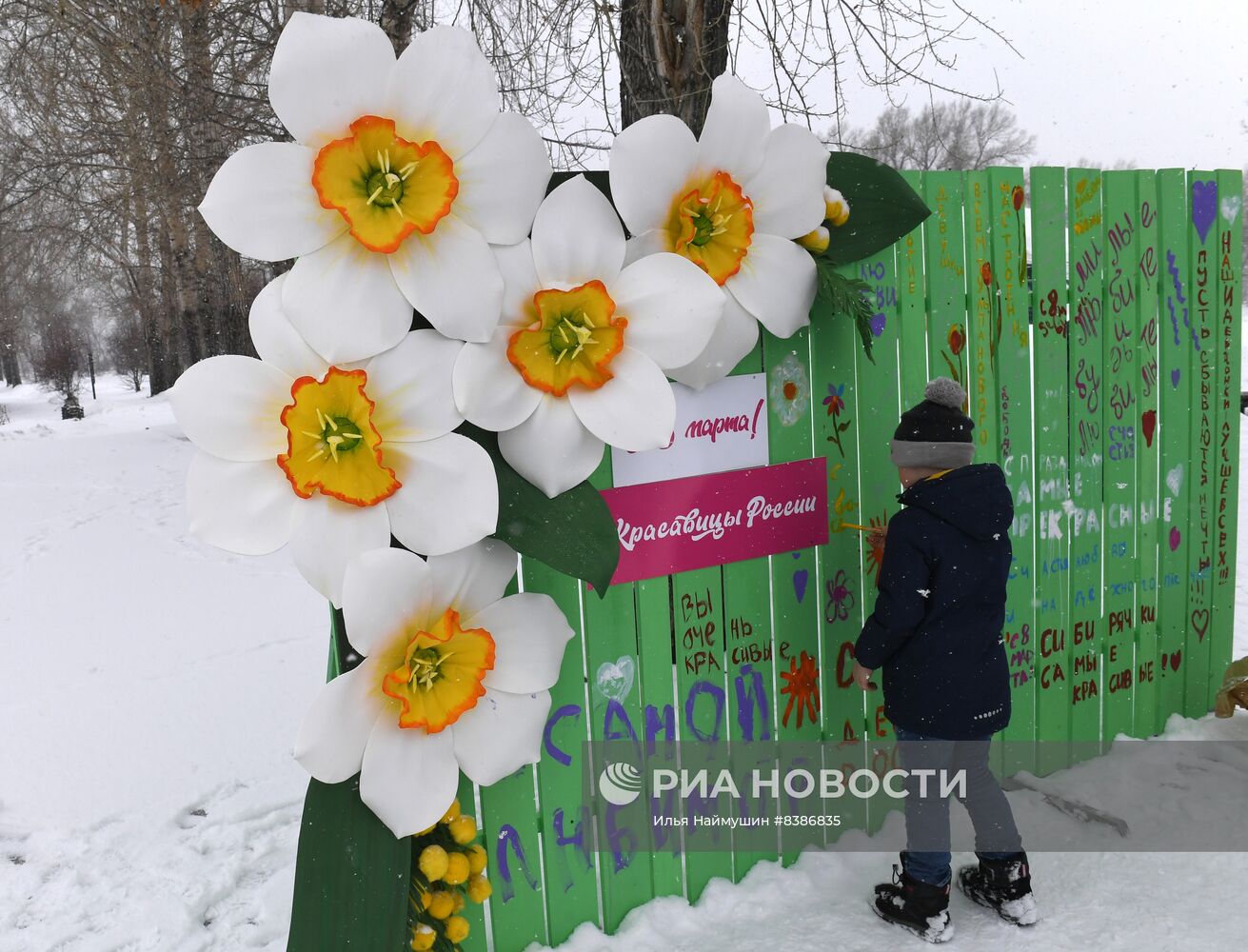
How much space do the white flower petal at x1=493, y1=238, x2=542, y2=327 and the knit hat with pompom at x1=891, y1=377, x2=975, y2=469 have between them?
1.12m

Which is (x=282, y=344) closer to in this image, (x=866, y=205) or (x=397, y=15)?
(x=866, y=205)

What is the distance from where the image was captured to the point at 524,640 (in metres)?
1.72

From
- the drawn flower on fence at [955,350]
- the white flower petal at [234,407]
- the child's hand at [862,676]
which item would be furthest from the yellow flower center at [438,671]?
the drawn flower on fence at [955,350]

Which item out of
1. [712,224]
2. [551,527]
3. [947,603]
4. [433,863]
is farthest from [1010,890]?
[712,224]

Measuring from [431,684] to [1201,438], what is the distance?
299 cm

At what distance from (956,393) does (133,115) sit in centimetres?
885

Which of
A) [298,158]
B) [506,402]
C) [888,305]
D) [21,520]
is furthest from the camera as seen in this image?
[21,520]

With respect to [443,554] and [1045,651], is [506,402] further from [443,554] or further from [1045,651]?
[1045,651]

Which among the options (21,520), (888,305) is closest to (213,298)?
(21,520)

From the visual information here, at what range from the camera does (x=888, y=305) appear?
8.38ft

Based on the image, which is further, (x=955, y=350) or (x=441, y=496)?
(x=955, y=350)

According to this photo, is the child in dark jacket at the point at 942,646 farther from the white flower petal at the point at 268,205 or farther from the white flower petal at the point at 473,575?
the white flower petal at the point at 268,205

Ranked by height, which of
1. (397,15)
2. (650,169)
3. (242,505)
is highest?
(397,15)

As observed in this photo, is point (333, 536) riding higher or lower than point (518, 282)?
lower
